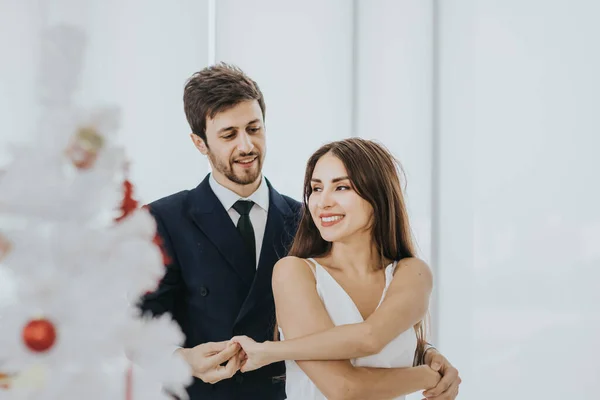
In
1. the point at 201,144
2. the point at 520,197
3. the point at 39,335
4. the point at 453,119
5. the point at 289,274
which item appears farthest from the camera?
the point at 453,119

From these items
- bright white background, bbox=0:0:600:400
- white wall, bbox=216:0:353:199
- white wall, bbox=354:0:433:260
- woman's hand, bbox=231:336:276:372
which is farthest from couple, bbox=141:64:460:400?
white wall, bbox=354:0:433:260

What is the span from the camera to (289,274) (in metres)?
1.58

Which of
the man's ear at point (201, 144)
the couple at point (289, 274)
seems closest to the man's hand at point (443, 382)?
the couple at point (289, 274)

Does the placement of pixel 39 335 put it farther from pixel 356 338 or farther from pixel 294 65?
pixel 294 65

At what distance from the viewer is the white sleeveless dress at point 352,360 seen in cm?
158

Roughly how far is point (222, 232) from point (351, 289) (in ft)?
1.16

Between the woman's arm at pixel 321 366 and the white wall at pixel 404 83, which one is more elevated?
the white wall at pixel 404 83

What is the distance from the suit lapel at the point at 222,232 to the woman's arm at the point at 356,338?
209 millimetres

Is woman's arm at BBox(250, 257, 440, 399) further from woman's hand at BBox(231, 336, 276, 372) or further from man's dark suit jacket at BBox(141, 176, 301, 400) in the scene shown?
man's dark suit jacket at BBox(141, 176, 301, 400)

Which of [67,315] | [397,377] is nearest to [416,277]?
[397,377]

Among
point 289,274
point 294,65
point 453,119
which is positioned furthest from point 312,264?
point 453,119

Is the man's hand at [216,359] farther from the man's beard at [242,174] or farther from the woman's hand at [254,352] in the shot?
the man's beard at [242,174]

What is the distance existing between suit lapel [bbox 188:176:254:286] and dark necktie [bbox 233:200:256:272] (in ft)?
0.09

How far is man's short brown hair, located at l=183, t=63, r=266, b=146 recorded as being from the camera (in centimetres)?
178
